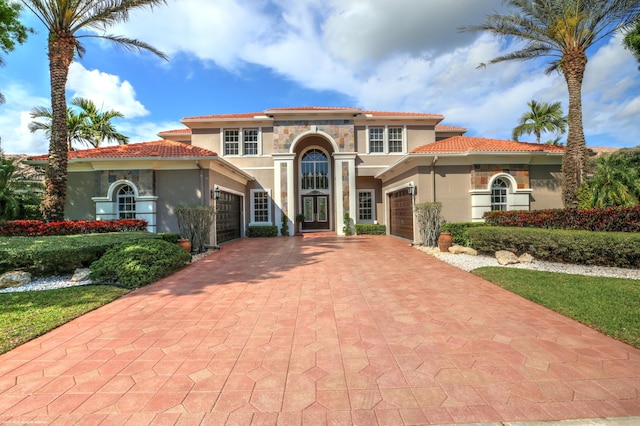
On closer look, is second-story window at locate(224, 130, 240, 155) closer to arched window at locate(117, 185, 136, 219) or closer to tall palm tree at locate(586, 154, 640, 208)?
arched window at locate(117, 185, 136, 219)

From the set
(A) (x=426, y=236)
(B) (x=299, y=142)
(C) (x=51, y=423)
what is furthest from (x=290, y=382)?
(B) (x=299, y=142)

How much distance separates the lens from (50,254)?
691 centimetres

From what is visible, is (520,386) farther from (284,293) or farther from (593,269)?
(593,269)

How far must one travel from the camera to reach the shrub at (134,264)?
6.59 metres

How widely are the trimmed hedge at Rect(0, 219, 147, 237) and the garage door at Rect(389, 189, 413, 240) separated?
38.2 ft

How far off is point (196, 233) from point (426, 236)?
932 centimetres

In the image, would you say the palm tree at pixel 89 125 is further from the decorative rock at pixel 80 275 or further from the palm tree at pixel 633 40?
the palm tree at pixel 633 40

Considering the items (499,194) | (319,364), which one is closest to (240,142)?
(499,194)

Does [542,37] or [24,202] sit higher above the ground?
[542,37]

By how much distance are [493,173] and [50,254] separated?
1590 centimetres

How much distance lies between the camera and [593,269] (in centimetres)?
757

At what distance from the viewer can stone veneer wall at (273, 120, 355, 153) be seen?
18.3m

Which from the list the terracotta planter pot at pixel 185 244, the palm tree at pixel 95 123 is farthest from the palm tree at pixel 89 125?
the terracotta planter pot at pixel 185 244

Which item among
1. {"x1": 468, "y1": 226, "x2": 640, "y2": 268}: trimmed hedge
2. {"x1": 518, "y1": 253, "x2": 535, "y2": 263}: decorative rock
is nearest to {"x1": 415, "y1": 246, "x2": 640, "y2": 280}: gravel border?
{"x1": 518, "y1": 253, "x2": 535, "y2": 263}: decorative rock
